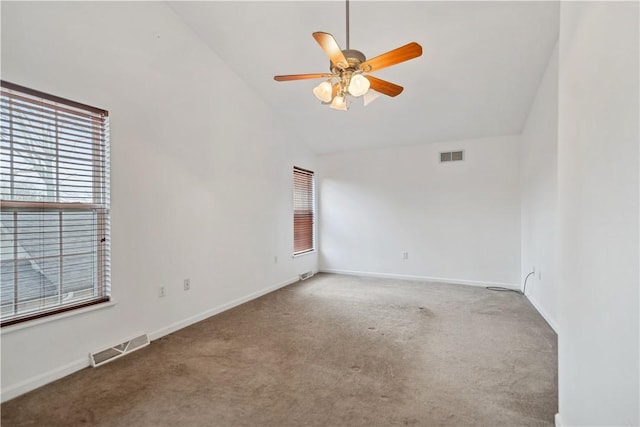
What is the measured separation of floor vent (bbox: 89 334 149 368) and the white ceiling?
3.23m

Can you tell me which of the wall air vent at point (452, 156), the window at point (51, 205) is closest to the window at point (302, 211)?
the wall air vent at point (452, 156)

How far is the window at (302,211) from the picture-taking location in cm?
551

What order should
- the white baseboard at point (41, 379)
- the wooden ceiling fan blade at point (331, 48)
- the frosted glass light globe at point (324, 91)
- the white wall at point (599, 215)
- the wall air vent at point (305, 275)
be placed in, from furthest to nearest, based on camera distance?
1. the wall air vent at point (305, 275)
2. the frosted glass light globe at point (324, 91)
3. the white baseboard at point (41, 379)
4. the wooden ceiling fan blade at point (331, 48)
5. the white wall at point (599, 215)

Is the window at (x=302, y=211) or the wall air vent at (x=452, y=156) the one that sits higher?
the wall air vent at (x=452, y=156)

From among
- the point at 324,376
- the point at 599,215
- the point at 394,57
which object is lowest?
the point at 324,376

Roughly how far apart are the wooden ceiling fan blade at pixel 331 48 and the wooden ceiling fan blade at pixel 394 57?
6.4 inches

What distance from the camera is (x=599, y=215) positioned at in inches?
47.3

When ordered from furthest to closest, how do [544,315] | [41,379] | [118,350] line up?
1. [544,315]
2. [118,350]
3. [41,379]

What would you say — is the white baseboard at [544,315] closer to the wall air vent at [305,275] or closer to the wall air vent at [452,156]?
the wall air vent at [452,156]

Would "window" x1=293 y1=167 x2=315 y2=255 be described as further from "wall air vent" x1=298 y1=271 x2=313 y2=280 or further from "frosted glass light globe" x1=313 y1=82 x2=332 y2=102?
"frosted glass light globe" x1=313 y1=82 x2=332 y2=102

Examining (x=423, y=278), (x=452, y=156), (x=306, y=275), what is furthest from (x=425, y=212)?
(x=306, y=275)

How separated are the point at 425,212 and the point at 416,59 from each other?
2.71 metres

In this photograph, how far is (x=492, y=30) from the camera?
9.37 feet

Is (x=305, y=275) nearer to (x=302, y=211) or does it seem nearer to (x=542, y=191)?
(x=302, y=211)
